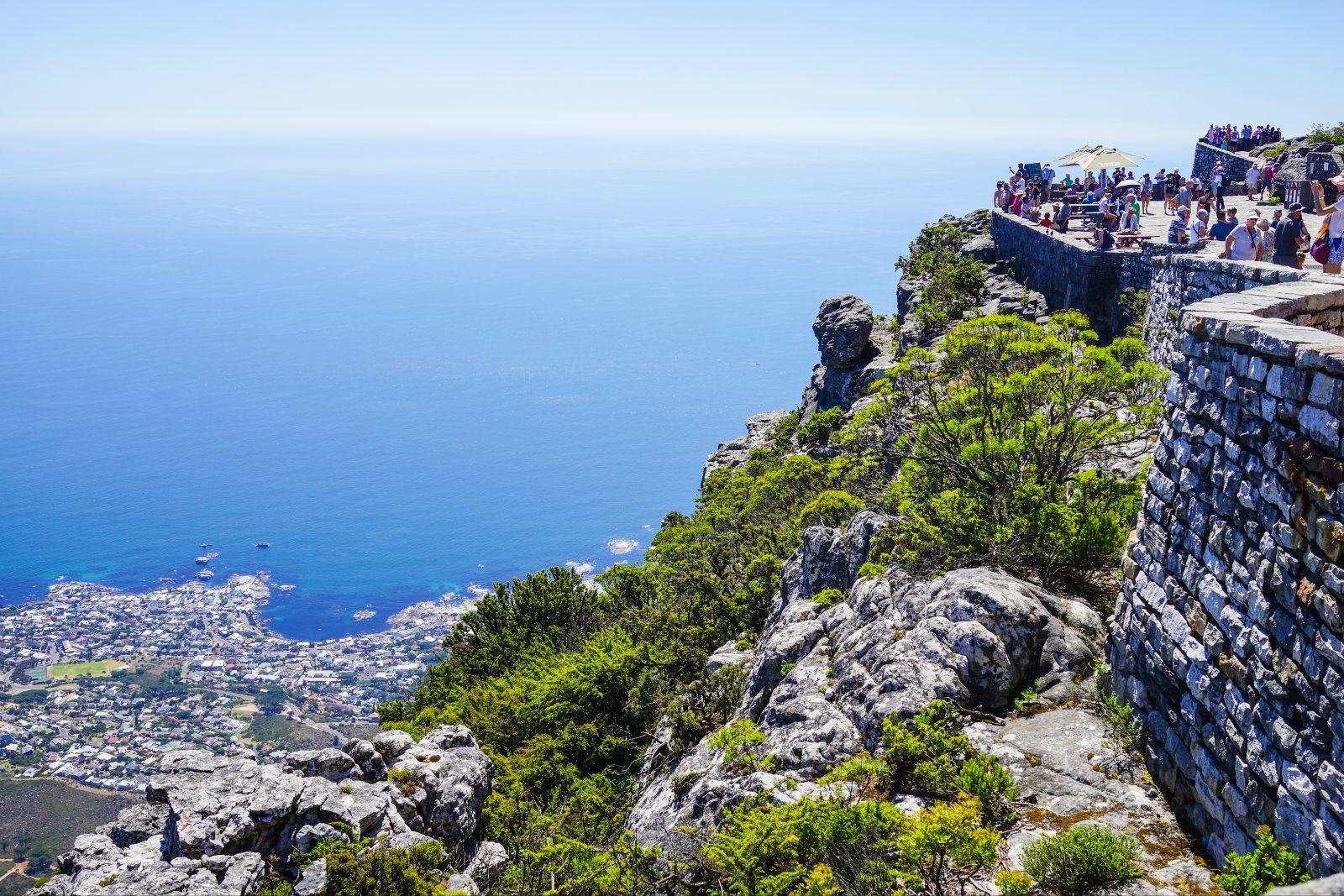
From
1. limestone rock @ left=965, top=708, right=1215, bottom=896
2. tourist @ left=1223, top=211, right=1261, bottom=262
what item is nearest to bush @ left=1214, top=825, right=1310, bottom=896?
limestone rock @ left=965, top=708, right=1215, bottom=896

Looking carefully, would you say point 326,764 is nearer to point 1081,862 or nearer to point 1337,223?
point 1081,862

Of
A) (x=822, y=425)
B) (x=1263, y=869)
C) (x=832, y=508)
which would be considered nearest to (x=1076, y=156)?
(x=822, y=425)

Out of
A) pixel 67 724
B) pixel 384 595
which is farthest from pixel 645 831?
pixel 384 595

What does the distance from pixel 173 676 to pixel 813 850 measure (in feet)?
317

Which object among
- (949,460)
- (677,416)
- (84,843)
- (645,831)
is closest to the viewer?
(645,831)

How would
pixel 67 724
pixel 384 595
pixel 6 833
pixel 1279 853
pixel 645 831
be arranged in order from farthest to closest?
pixel 384 595 < pixel 67 724 < pixel 6 833 < pixel 645 831 < pixel 1279 853

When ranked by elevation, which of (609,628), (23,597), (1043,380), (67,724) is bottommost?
(23,597)

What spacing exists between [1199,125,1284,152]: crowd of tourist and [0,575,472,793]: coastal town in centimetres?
6049

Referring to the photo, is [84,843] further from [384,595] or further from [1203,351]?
[384,595]

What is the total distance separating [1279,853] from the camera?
5.96 m

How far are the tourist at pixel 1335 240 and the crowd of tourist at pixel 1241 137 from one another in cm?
3052

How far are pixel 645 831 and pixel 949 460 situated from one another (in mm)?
6746

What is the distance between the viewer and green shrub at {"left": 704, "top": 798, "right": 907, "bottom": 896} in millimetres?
7547

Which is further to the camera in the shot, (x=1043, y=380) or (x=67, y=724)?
(x=67, y=724)
